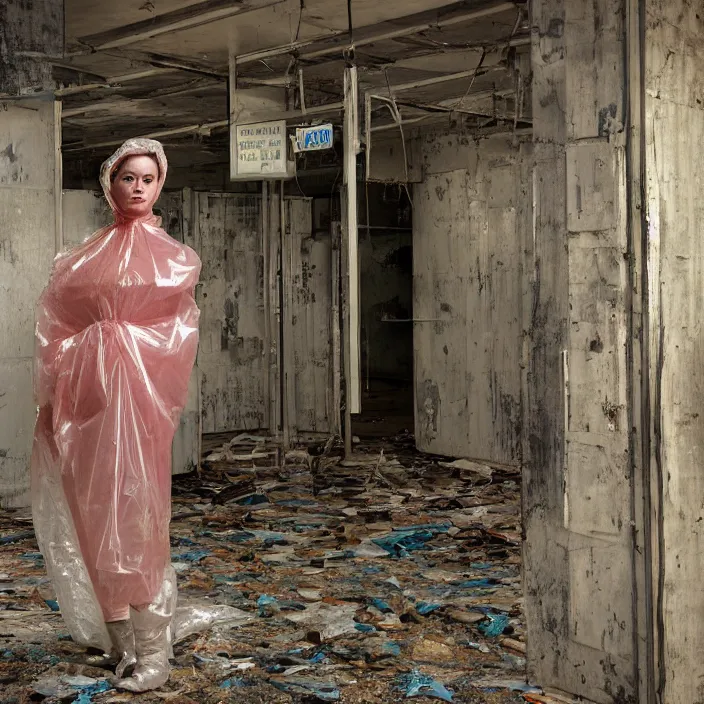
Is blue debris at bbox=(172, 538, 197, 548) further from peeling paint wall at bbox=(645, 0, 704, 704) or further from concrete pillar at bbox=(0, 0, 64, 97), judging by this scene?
peeling paint wall at bbox=(645, 0, 704, 704)

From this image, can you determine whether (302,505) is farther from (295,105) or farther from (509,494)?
(295,105)

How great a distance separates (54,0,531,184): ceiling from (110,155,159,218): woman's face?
7.49 feet

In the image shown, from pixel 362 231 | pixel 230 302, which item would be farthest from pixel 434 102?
pixel 362 231

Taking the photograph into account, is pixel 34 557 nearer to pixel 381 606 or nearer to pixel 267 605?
pixel 267 605

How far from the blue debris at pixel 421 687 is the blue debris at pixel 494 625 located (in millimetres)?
558

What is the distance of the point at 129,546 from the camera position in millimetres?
3643

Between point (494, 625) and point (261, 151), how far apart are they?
369 cm

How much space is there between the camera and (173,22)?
6.31 m

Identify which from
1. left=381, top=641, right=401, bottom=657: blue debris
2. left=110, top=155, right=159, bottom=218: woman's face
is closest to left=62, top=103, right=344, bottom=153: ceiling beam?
left=110, top=155, right=159, bottom=218: woman's face

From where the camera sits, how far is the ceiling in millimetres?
6172

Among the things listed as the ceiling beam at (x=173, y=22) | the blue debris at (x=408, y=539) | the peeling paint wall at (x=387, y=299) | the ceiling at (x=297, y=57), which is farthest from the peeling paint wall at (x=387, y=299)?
the blue debris at (x=408, y=539)

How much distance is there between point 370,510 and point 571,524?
11.6 ft

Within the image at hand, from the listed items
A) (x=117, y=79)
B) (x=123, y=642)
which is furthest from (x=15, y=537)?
(x=117, y=79)

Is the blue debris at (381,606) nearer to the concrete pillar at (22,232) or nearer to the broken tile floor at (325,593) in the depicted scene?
the broken tile floor at (325,593)
